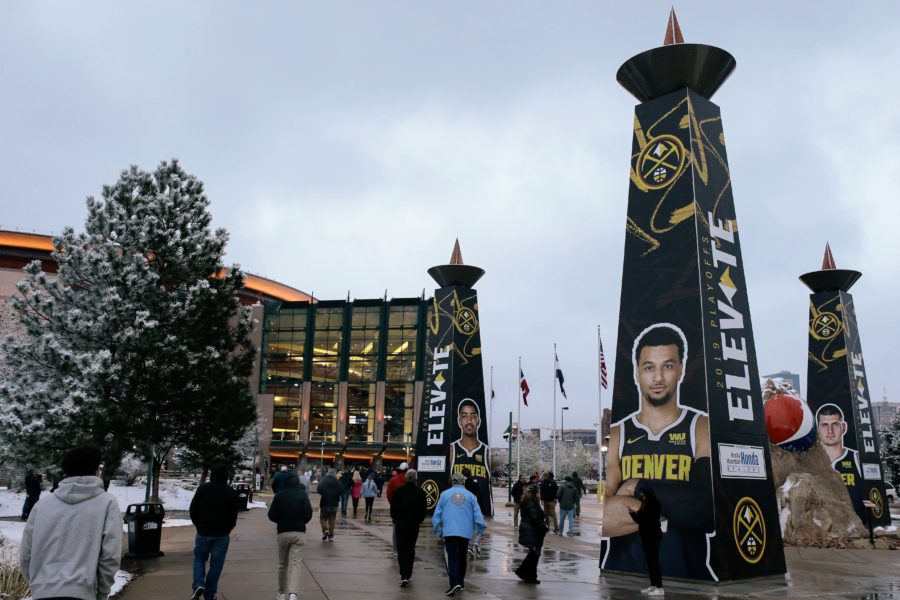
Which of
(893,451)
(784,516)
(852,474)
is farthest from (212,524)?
(893,451)

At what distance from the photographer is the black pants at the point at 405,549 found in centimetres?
1140

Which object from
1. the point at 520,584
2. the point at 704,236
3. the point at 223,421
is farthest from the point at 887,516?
the point at 223,421

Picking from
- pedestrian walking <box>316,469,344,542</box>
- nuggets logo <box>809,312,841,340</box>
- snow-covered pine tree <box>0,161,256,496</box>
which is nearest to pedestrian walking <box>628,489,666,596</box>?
pedestrian walking <box>316,469,344,542</box>

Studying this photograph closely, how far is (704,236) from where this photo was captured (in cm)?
1368

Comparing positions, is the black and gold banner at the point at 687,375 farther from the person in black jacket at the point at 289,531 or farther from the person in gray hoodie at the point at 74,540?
the person in gray hoodie at the point at 74,540

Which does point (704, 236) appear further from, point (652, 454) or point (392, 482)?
point (392, 482)

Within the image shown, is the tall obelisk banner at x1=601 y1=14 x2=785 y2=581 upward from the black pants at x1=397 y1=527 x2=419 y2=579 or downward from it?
upward

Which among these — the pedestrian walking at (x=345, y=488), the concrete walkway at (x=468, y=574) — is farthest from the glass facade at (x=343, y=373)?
the concrete walkway at (x=468, y=574)

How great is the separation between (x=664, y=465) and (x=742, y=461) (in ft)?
4.44

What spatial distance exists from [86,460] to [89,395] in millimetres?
14750

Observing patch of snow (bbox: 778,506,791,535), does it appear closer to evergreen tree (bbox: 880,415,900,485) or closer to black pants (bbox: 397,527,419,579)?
black pants (bbox: 397,527,419,579)

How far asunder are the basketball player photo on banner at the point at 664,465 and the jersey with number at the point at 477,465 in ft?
43.1

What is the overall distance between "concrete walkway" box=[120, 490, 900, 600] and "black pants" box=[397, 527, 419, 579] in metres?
0.25

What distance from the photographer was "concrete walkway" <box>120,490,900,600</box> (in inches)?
424
